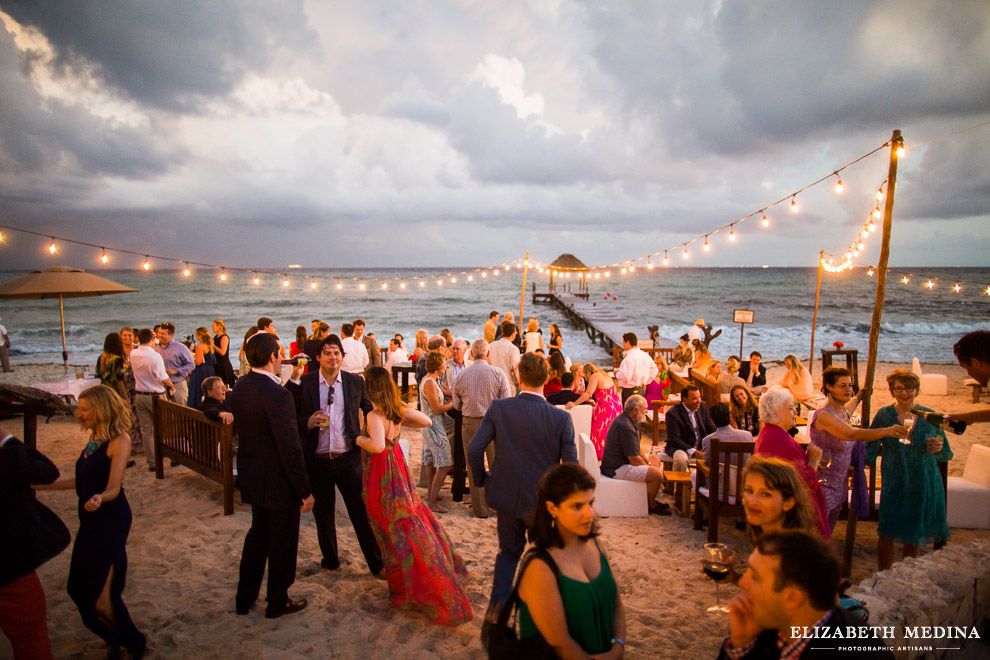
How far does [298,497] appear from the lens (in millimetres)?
2908

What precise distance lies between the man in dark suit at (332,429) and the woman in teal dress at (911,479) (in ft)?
11.6

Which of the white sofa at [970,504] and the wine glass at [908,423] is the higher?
the wine glass at [908,423]

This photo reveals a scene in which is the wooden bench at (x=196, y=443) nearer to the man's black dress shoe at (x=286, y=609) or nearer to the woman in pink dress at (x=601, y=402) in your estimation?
the man's black dress shoe at (x=286, y=609)

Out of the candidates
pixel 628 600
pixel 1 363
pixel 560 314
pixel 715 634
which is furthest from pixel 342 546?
pixel 560 314

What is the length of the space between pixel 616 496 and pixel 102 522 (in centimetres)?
384

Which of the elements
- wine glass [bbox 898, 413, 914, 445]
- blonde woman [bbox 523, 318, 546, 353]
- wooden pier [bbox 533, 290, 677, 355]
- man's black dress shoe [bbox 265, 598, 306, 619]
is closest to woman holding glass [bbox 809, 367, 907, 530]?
wine glass [bbox 898, 413, 914, 445]

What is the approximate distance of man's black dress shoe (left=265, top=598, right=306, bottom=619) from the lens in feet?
9.93

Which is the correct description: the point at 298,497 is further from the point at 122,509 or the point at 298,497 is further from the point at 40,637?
the point at 40,637

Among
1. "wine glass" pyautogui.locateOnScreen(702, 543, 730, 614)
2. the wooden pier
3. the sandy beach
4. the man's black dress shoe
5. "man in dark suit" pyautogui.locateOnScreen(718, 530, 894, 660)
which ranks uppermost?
"man in dark suit" pyautogui.locateOnScreen(718, 530, 894, 660)

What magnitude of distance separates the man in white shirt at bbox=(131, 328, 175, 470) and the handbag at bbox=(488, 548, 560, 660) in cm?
533

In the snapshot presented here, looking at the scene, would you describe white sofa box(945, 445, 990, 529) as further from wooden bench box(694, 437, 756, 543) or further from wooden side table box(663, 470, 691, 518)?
wooden side table box(663, 470, 691, 518)

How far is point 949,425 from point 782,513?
1.66m

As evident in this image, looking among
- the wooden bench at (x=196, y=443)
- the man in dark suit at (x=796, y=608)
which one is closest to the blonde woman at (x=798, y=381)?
the man in dark suit at (x=796, y=608)

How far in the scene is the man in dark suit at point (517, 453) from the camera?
276 cm
